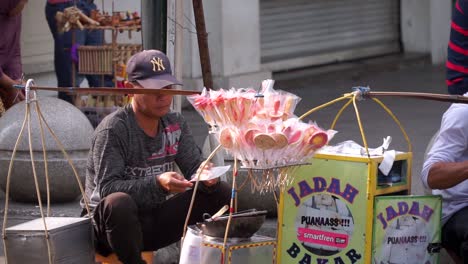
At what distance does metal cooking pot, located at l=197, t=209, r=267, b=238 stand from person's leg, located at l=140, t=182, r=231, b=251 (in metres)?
0.36

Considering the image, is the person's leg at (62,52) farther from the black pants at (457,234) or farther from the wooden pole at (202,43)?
the black pants at (457,234)

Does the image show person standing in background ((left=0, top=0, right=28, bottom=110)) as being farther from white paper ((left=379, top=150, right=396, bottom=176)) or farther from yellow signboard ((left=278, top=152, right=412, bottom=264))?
white paper ((left=379, top=150, right=396, bottom=176))

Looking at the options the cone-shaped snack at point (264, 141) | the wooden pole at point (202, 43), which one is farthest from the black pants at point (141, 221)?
the wooden pole at point (202, 43)

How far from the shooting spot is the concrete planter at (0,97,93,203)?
6.52 meters

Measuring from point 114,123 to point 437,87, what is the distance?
7227 mm

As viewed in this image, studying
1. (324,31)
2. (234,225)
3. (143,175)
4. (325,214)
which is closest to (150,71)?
(143,175)

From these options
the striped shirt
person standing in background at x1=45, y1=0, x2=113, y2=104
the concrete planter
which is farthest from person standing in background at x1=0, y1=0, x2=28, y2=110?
the striped shirt

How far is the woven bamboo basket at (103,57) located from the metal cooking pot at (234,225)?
15.4 ft

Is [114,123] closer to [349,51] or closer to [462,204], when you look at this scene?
[462,204]

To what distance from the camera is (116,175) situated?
4688 mm

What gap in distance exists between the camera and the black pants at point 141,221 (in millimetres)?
4582

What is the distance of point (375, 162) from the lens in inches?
177

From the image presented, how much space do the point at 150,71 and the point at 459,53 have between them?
5.06 feet

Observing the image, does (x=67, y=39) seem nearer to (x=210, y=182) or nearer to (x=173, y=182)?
(x=210, y=182)
